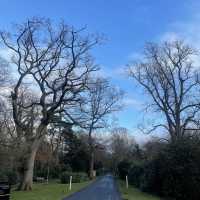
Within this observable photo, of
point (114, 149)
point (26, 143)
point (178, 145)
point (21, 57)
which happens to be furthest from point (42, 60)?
point (114, 149)

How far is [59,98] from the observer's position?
107 feet

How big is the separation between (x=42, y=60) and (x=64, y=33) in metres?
3.19

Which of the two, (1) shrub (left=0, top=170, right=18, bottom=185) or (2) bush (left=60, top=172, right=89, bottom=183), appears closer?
(1) shrub (left=0, top=170, right=18, bottom=185)

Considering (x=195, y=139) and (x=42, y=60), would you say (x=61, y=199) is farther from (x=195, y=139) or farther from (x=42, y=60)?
(x=42, y=60)

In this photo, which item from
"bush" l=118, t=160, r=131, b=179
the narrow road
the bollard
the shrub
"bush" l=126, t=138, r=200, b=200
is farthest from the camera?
"bush" l=118, t=160, r=131, b=179

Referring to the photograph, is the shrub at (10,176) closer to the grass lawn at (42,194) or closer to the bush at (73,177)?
the bush at (73,177)

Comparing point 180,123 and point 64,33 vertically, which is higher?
point 64,33

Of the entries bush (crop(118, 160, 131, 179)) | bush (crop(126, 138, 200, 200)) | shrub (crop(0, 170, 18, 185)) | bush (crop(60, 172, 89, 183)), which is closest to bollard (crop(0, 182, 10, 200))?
bush (crop(126, 138, 200, 200))

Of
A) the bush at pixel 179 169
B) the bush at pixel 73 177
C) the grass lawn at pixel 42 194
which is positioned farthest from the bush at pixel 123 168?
the bush at pixel 179 169

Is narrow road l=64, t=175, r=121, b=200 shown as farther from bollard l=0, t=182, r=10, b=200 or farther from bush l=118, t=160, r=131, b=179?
bush l=118, t=160, r=131, b=179

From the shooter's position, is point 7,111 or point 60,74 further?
point 7,111

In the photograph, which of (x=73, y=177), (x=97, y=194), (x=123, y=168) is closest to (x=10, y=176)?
(x=73, y=177)

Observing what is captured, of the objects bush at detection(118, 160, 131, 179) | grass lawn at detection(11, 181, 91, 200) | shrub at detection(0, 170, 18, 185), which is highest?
bush at detection(118, 160, 131, 179)

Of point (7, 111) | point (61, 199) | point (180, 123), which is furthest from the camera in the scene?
point (180, 123)
